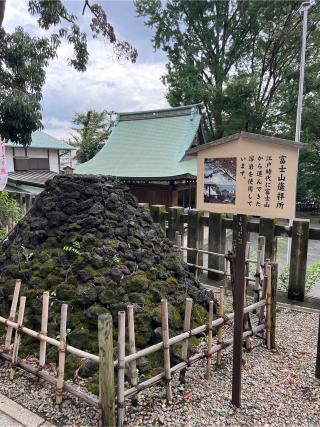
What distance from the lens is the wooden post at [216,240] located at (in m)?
4.77

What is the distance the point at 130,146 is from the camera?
16031mm

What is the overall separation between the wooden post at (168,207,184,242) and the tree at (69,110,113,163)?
2181cm

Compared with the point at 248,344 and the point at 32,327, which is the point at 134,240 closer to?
the point at 32,327

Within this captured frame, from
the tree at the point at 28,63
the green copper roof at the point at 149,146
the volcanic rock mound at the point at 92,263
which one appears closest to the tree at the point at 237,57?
the green copper roof at the point at 149,146

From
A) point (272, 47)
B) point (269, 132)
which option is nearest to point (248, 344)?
point (269, 132)

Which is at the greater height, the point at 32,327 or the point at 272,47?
the point at 272,47

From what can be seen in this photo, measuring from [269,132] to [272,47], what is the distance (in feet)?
17.0

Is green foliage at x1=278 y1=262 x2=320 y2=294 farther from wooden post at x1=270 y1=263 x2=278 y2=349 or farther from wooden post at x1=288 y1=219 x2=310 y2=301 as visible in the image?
wooden post at x1=270 y1=263 x2=278 y2=349

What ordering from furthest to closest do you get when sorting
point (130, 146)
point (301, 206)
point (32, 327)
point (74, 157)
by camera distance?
1. point (74, 157)
2. point (301, 206)
3. point (130, 146)
4. point (32, 327)

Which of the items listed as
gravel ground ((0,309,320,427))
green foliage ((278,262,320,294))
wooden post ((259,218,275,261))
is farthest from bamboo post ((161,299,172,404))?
green foliage ((278,262,320,294))

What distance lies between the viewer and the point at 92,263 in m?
3.14

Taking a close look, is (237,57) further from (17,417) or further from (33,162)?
(17,417)

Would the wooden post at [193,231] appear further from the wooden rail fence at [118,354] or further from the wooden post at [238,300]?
the wooden post at [238,300]

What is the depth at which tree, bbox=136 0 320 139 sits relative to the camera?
697 inches
